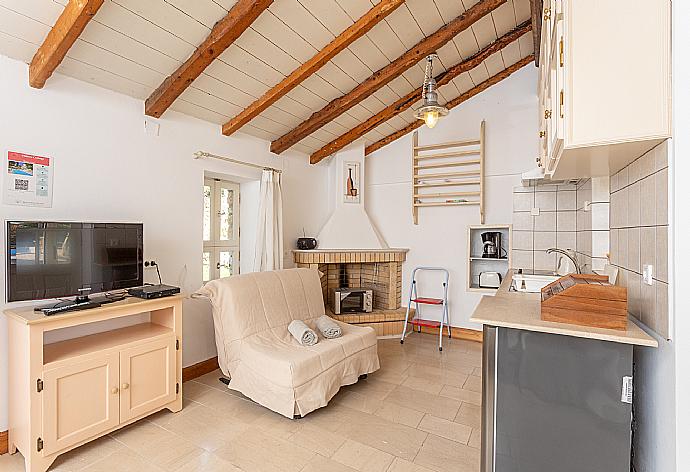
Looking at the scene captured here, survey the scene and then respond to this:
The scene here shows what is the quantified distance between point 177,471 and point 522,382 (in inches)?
74.3

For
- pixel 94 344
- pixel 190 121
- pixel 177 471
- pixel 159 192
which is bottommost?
pixel 177 471

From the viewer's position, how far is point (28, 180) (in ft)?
7.74

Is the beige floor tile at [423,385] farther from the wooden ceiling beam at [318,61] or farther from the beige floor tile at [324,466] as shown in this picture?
the wooden ceiling beam at [318,61]

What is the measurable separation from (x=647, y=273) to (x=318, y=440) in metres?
2.03

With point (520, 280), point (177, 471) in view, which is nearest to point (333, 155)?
point (520, 280)

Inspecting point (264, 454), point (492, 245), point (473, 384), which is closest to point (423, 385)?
point (473, 384)

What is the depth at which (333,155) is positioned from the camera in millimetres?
5195

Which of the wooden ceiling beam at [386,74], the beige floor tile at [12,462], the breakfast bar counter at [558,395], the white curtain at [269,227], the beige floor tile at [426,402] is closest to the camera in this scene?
the breakfast bar counter at [558,395]

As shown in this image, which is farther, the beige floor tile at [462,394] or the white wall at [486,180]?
the white wall at [486,180]

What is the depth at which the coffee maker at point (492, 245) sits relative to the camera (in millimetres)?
4484

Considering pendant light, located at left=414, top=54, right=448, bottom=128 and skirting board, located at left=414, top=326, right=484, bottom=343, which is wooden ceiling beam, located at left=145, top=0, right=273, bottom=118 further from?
skirting board, located at left=414, top=326, right=484, bottom=343

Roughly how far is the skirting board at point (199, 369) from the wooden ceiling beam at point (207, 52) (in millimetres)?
2170

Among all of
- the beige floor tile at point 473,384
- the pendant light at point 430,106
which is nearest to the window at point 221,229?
the pendant light at point 430,106

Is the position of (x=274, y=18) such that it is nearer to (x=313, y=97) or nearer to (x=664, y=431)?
(x=313, y=97)
